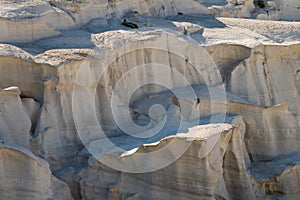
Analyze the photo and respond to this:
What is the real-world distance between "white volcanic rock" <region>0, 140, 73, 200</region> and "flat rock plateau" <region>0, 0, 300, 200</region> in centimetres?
2

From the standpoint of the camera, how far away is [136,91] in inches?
793

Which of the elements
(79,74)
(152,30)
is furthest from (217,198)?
(152,30)

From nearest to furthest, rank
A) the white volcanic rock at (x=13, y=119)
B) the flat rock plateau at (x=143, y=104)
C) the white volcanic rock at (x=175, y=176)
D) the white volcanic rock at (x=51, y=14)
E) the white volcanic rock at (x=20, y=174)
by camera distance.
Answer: the white volcanic rock at (x=20, y=174), the white volcanic rock at (x=175, y=176), the flat rock plateau at (x=143, y=104), the white volcanic rock at (x=13, y=119), the white volcanic rock at (x=51, y=14)

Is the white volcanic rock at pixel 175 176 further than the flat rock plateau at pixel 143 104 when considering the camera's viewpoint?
No

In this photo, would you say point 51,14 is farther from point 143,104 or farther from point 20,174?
point 20,174

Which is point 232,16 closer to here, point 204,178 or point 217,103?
point 217,103

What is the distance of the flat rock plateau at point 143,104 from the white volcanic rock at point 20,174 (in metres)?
0.02

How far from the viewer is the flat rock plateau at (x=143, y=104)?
17.0 m

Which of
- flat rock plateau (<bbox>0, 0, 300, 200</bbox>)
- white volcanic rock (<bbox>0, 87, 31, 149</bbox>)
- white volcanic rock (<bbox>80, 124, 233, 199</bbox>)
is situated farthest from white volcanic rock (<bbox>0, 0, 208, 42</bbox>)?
white volcanic rock (<bbox>80, 124, 233, 199</bbox>)

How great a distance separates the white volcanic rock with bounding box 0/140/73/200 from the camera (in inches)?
618

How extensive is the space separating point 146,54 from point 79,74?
261cm

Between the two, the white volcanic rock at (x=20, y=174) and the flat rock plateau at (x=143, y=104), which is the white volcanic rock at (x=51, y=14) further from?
the white volcanic rock at (x=20, y=174)

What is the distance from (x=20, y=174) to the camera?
51.9 feet

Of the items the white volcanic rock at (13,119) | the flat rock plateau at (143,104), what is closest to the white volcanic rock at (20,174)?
the flat rock plateau at (143,104)
